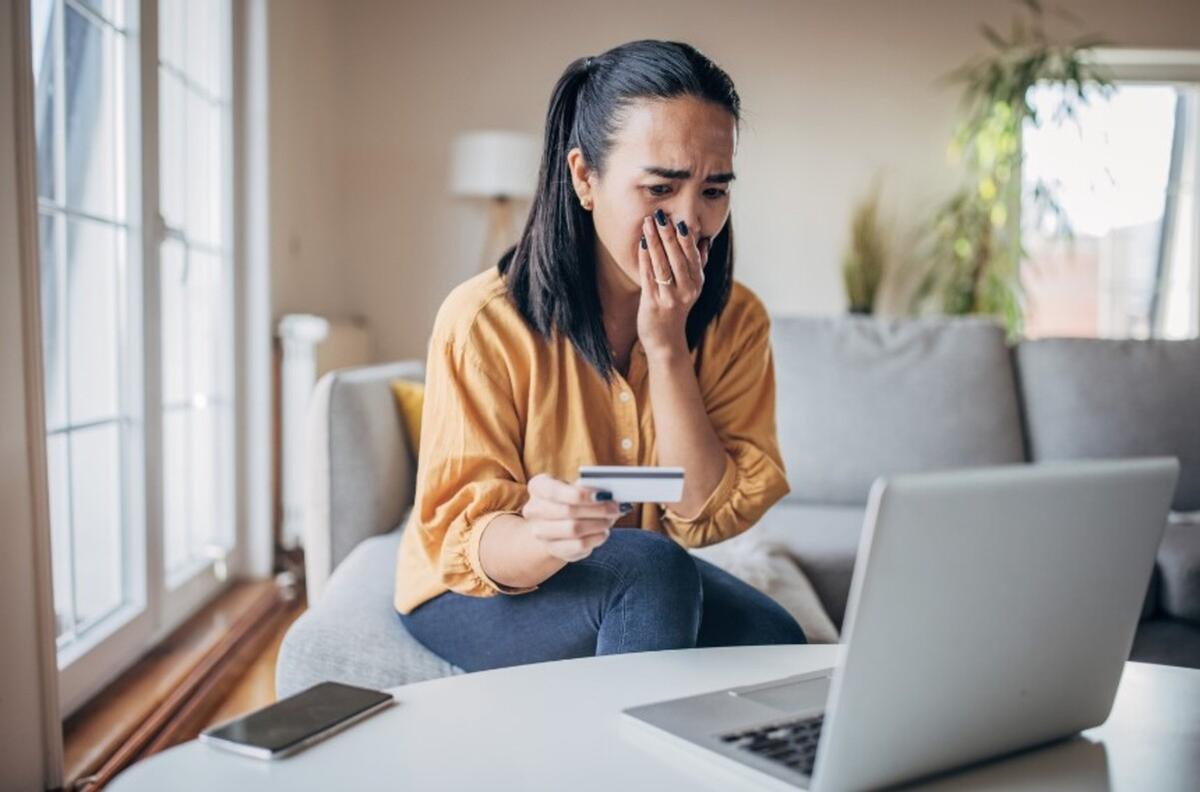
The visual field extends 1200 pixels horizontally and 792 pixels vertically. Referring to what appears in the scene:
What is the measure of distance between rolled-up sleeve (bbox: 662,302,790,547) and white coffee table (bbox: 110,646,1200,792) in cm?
41

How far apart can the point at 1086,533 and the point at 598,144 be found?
744 millimetres

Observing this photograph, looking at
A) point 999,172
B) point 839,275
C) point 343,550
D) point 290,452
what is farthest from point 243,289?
point 999,172

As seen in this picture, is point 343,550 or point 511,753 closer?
point 511,753

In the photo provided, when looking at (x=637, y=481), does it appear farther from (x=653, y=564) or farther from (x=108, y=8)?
(x=108, y=8)

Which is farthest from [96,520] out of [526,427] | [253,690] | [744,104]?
[744,104]

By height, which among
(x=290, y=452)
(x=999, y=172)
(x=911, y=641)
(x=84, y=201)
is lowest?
(x=290, y=452)

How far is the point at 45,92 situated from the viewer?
189 cm

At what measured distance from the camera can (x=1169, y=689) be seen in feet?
2.92

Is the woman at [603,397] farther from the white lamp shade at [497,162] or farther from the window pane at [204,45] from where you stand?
the white lamp shade at [497,162]

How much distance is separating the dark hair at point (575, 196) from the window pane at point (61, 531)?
3.57 feet

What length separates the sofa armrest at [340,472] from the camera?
A: 74.7 inches

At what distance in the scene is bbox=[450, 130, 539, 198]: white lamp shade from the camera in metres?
3.96

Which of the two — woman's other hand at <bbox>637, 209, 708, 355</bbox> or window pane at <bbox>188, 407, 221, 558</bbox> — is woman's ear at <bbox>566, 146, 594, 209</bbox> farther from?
window pane at <bbox>188, 407, 221, 558</bbox>

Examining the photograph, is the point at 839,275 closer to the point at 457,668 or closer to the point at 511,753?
the point at 457,668
